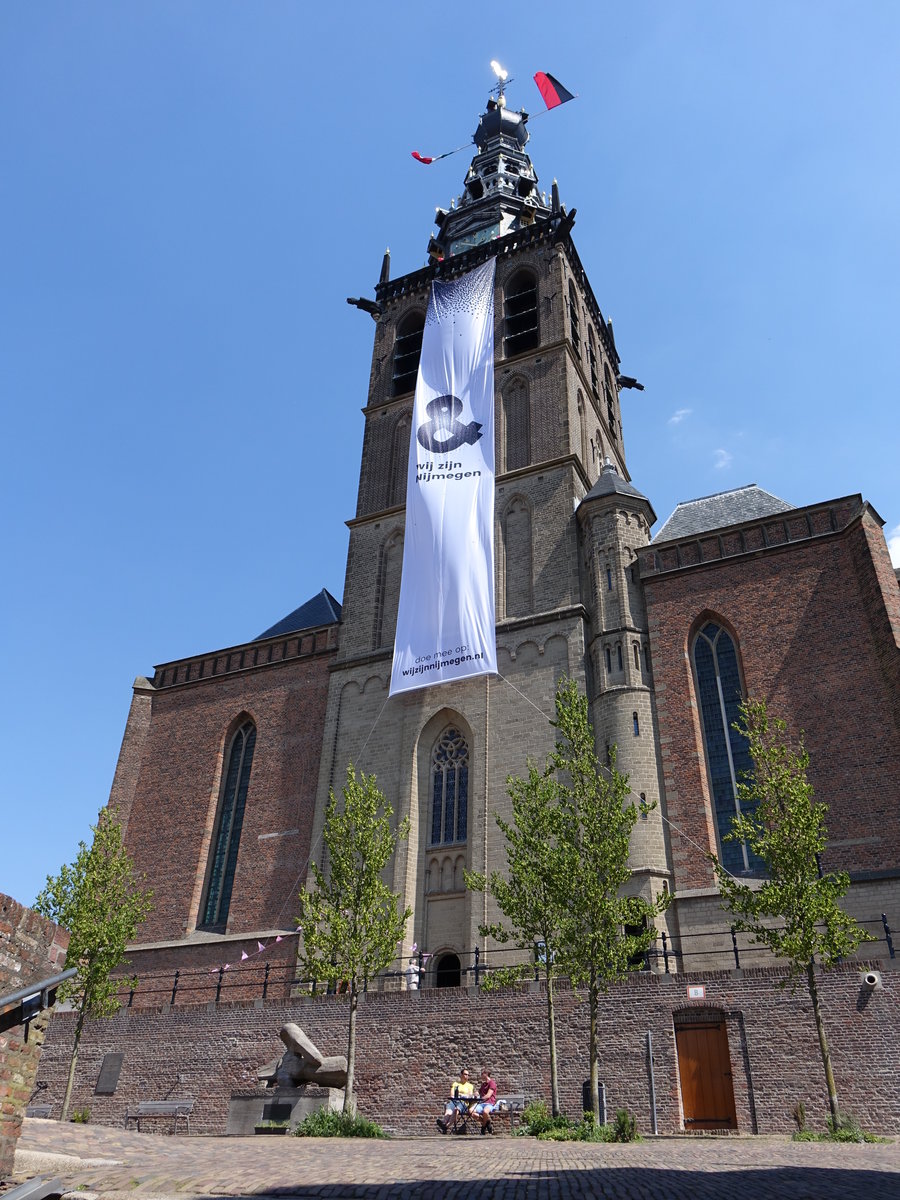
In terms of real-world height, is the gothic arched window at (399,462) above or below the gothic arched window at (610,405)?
below

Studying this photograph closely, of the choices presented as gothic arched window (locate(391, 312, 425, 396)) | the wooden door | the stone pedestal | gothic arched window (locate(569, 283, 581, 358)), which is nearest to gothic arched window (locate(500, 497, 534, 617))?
gothic arched window (locate(569, 283, 581, 358))

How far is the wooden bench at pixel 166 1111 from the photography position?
19.9 meters

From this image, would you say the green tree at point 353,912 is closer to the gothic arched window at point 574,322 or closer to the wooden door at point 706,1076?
the wooden door at point 706,1076

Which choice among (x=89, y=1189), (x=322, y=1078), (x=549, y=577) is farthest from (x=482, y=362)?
(x=89, y=1189)

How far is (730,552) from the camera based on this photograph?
2617 centimetres

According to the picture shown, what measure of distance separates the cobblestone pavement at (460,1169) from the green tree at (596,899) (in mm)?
3734

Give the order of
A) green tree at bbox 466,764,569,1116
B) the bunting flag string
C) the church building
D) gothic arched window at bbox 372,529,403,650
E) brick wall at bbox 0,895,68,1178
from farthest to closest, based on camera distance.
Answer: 1. gothic arched window at bbox 372,529,403,650
2. the bunting flag string
3. the church building
4. green tree at bbox 466,764,569,1116
5. brick wall at bbox 0,895,68,1178

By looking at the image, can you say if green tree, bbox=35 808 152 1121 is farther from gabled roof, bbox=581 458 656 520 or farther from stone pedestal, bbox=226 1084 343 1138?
gabled roof, bbox=581 458 656 520

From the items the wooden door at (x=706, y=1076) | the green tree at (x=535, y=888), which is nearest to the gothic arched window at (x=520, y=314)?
the green tree at (x=535, y=888)

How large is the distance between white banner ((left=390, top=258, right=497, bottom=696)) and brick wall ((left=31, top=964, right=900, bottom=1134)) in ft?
30.2

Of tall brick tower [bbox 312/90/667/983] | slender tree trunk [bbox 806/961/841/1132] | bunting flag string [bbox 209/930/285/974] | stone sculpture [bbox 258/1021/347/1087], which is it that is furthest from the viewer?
bunting flag string [bbox 209/930/285/974]

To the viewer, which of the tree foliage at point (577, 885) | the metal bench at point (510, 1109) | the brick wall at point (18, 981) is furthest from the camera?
the tree foliage at point (577, 885)

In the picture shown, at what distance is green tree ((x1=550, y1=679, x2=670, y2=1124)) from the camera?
16.5 m

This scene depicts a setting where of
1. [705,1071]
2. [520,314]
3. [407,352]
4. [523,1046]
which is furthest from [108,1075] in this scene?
[520,314]
